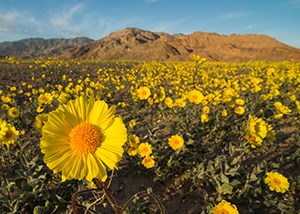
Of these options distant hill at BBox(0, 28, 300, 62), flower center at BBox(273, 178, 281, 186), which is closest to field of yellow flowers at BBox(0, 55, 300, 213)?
flower center at BBox(273, 178, 281, 186)

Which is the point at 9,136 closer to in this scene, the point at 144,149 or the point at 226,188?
the point at 144,149

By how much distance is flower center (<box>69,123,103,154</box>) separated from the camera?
1279mm

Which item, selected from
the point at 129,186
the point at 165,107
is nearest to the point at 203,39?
the point at 165,107

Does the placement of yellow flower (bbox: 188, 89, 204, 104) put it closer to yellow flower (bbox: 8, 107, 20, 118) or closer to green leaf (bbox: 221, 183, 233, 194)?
green leaf (bbox: 221, 183, 233, 194)

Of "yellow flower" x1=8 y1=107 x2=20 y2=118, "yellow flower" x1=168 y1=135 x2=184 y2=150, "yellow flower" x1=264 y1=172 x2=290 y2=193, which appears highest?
"yellow flower" x1=8 y1=107 x2=20 y2=118

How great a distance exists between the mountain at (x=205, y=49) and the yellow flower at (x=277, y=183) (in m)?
44.4

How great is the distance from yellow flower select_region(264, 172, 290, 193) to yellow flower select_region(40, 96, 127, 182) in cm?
290

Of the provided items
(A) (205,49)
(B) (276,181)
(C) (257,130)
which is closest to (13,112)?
(C) (257,130)

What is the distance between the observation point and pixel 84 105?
1.36 meters

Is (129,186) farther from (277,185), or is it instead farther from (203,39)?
(203,39)

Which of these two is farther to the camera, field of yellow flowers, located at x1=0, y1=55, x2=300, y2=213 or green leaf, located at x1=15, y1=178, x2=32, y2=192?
green leaf, located at x1=15, y1=178, x2=32, y2=192

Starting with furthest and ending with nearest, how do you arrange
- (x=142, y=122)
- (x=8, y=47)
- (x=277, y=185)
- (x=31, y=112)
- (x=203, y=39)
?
(x=8, y=47) < (x=203, y=39) < (x=31, y=112) < (x=142, y=122) < (x=277, y=185)

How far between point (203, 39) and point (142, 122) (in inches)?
2478

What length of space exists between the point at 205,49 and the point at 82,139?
58.1 meters
